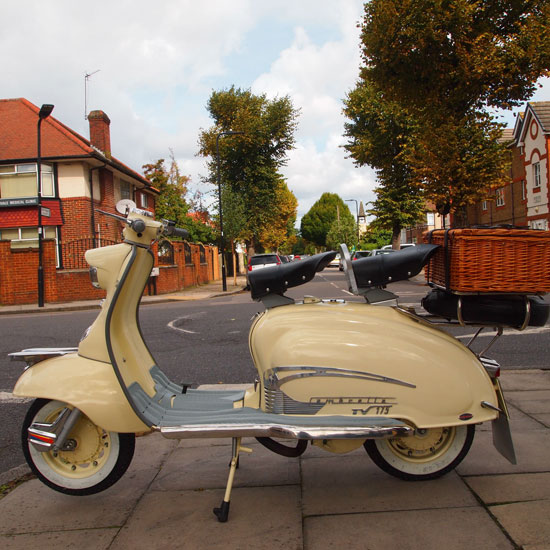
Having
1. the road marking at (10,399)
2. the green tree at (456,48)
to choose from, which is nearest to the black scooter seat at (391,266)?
the road marking at (10,399)

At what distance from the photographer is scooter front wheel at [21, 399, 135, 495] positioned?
284 cm

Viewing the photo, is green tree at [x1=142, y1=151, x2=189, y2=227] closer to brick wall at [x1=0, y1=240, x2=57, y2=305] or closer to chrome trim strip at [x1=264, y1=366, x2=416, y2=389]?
brick wall at [x1=0, y1=240, x2=57, y2=305]

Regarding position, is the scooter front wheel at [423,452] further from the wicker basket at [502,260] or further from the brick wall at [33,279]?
the brick wall at [33,279]

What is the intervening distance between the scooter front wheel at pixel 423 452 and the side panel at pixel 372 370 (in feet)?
0.81

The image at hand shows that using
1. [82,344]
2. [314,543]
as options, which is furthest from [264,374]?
[82,344]

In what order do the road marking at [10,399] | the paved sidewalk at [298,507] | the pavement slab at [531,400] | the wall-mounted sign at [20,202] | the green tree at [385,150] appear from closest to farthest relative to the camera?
the paved sidewalk at [298,507]
the pavement slab at [531,400]
the road marking at [10,399]
the wall-mounted sign at [20,202]
the green tree at [385,150]

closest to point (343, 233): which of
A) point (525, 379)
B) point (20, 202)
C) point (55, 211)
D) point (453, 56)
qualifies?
point (55, 211)

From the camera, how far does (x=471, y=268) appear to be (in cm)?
265

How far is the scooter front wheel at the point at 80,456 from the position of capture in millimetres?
2840

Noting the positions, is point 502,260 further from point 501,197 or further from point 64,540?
point 501,197

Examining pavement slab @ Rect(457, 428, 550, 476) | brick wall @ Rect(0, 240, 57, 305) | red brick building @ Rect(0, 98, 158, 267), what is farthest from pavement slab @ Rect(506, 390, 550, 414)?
red brick building @ Rect(0, 98, 158, 267)

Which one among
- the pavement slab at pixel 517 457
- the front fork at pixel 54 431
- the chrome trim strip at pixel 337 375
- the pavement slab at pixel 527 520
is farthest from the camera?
the pavement slab at pixel 517 457

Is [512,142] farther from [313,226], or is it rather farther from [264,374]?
[313,226]

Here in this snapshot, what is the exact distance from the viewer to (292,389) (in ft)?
8.73
